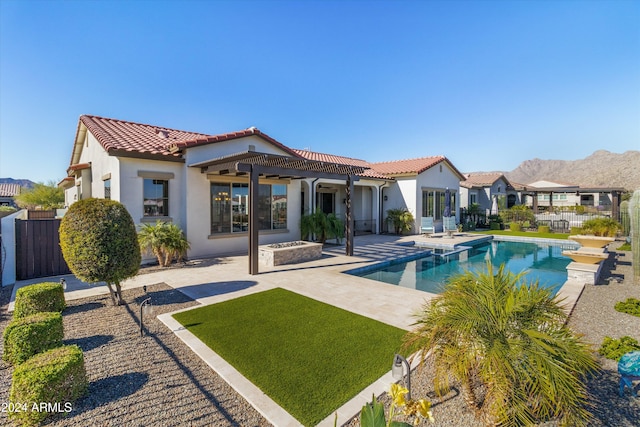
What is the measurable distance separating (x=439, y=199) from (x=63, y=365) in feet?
82.2

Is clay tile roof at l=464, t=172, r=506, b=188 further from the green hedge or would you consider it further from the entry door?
the green hedge

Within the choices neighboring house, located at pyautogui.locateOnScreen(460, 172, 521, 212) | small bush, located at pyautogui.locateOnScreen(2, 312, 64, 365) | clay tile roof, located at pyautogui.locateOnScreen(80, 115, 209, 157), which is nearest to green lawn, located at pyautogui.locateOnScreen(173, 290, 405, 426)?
small bush, located at pyautogui.locateOnScreen(2, 312, 64, 365)

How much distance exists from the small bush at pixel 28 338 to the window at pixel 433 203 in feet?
72.4

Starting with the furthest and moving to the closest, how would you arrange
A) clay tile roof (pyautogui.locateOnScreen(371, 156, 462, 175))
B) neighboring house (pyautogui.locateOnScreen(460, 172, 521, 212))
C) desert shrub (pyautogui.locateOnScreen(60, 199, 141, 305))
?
neighboring house (pyautogui.locateOnScreen(460, 172, 521, 212)) < clay tile roof (pyautogui.locateOnScreen(371, 156, 462, 175)) < desert shrub (pyautogui.locateOnScreen(60, 199, 141, 305))

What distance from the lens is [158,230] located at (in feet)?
36.5

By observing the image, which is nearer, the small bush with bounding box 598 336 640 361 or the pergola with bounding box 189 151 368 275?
the small bush with bounding box 598 336 640 361

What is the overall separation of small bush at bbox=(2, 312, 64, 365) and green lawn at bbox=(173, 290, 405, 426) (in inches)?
81.0

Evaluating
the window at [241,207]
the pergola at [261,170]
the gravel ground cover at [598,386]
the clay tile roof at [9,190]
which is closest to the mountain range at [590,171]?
the pergola at [261,170]

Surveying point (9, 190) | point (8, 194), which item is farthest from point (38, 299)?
point (9, 190)

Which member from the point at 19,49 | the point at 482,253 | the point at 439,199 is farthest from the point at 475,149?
the point at 19,49

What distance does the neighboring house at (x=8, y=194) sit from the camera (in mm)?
34875

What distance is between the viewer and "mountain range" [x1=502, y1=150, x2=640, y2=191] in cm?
7469

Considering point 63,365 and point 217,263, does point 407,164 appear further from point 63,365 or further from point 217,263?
point 63,365

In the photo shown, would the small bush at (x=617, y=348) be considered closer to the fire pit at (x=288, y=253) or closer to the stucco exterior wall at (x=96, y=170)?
the fire pit at (x=288, y=253)
